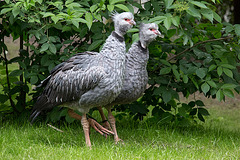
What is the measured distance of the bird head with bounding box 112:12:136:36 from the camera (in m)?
4.16

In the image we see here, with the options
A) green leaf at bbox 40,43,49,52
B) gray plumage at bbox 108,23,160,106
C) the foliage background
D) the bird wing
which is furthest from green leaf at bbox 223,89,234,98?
green leaf at bbox 40,43,49,52

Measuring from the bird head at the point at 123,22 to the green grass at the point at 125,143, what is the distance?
53.9 inches

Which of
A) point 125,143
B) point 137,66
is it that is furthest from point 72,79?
point 125,143

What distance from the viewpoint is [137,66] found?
4.45 metres

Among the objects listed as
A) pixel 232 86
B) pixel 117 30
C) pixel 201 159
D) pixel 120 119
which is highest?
pixel 117 30

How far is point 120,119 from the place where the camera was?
19.7ft

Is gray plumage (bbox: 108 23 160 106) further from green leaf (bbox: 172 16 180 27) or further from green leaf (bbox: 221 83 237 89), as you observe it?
green leaf (bbox: 221 83 237 89)

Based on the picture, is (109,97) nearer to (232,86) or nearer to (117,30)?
(117,30)

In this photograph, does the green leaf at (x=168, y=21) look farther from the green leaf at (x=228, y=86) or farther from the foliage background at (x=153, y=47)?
the green leaf at (x=228, y=86)

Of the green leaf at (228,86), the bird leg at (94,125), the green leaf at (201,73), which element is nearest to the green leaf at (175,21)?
the green leaf at (201,73)

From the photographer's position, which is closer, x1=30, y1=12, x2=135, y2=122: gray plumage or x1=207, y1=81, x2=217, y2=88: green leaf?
x1=30, y1=12, x2=135, y2=122: gray plumage

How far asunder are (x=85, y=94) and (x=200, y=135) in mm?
2078

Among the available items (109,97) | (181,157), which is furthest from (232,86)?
(109,97)

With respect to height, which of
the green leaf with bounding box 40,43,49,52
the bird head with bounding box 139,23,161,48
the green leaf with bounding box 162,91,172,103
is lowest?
the green leaf with bounding box 162,91,172,103
